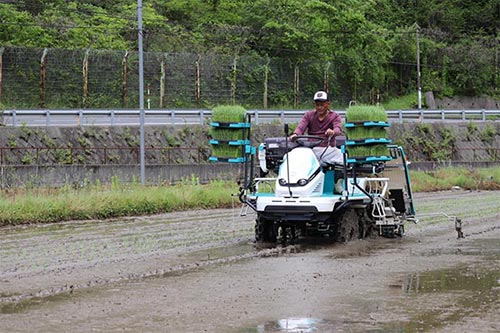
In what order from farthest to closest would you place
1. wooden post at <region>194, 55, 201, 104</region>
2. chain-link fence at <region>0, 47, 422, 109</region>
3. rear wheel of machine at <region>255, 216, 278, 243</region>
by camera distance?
1. wooden post at <region>194, 55, 201, 104</region>
2. chain-link fence at <region>0, 47, 422, 109</region>
3. rear wheel of machine at <region>255, 216, 278, 243</region>

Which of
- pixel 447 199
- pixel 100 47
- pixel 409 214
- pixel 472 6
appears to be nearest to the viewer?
pixel 409 214

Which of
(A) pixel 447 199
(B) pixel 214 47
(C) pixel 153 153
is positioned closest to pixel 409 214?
(A) pixel 447 199

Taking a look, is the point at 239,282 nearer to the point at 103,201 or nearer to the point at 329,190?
the point at 329,190

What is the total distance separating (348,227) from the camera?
15711mm

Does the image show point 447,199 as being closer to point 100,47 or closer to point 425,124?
point 425,124

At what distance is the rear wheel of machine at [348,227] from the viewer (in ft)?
50.9

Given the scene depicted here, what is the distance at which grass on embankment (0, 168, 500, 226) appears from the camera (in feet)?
65.4

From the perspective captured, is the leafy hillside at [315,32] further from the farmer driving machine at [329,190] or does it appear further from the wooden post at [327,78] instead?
the farmer driving machine at [329,190]

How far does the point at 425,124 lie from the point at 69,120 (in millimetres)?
21304

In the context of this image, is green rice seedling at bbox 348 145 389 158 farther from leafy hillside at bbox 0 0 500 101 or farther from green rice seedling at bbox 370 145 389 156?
leafy hillside at bbox 0 0 500 101

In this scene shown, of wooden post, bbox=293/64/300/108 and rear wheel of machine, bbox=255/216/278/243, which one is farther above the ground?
wooden post, bbox=293/64/300/108

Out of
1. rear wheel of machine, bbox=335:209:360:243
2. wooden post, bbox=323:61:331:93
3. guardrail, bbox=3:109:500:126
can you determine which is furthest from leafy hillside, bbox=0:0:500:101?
rear wheel of machine, bbox=335:209:360:243

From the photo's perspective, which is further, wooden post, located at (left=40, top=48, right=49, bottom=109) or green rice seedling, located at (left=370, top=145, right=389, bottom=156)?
wooden post, located at (left=40, top=48, right=49, bottom=109)

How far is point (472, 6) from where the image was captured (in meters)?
88.4
